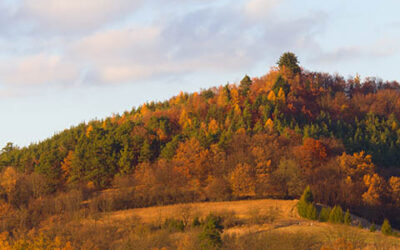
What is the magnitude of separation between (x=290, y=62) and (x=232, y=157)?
48216 millimetres

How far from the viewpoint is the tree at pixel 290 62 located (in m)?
120

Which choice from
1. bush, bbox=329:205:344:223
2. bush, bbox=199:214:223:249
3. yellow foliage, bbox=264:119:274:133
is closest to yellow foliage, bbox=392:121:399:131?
yellow foliage, bbox=264:119:274:133

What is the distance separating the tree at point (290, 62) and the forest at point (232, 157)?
28 centimetres

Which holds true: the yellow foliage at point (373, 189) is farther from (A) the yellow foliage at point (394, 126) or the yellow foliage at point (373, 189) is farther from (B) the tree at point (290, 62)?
(B) the tree at point (290, 62)

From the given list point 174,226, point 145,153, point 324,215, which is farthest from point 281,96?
point 174,226

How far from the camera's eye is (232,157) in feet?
260

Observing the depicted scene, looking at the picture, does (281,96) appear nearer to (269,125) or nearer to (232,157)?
(269,125)

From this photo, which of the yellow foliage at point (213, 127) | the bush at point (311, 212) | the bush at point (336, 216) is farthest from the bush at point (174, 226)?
the yellow foliage at point (213, 127)

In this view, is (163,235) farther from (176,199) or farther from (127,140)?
(127,140)

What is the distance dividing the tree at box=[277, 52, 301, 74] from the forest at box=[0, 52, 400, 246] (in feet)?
0.91

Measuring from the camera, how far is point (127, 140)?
89.9m

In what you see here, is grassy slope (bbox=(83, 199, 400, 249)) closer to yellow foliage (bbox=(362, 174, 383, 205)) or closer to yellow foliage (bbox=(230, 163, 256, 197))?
yellow foliage (bbox=(230, 163, 256, 197))

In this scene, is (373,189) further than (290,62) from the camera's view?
No

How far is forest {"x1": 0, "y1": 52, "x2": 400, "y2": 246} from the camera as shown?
7125 cm
